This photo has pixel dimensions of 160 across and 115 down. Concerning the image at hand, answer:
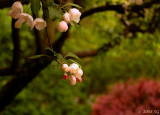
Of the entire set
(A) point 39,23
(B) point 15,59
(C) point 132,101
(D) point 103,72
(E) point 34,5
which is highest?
(E) point 34,5

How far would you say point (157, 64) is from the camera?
6004 millimetres

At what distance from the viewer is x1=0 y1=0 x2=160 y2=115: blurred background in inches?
117

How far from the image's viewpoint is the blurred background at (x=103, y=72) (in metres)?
2.96

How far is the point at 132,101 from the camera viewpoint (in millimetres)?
3293

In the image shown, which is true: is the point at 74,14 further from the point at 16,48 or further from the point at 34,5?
the point at 16,48

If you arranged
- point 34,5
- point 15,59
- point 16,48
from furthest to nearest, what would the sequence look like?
point 15,59 → point 16,48 → point 34,5

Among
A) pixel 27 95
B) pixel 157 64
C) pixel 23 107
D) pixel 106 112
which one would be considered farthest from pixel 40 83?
pixel 157 64

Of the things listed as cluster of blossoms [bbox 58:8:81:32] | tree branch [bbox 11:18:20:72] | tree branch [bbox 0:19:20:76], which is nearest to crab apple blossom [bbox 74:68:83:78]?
cluster of blossoms [bbox 58:8:81:32]

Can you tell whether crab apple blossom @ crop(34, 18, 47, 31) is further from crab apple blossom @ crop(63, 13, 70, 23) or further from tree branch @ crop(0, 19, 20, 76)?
tree branch @ crop(0, 19, 20, 76)

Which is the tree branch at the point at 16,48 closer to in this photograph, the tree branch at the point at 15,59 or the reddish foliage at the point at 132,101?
the tree branch at the point at 15,59

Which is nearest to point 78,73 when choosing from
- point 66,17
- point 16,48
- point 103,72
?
point 66,17

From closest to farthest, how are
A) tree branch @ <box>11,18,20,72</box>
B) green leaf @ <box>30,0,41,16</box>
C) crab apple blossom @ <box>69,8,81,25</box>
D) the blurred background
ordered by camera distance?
green leaf @ <box>30,0,41,16</box>, crab apple blossom @ <box>69,8,81,25</box>, tree branch @ <box>11,18,20,72</box>, the blurred background

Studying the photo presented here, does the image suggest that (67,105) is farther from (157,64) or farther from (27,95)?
(157,64)

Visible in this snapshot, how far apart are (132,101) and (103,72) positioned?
2.91m
